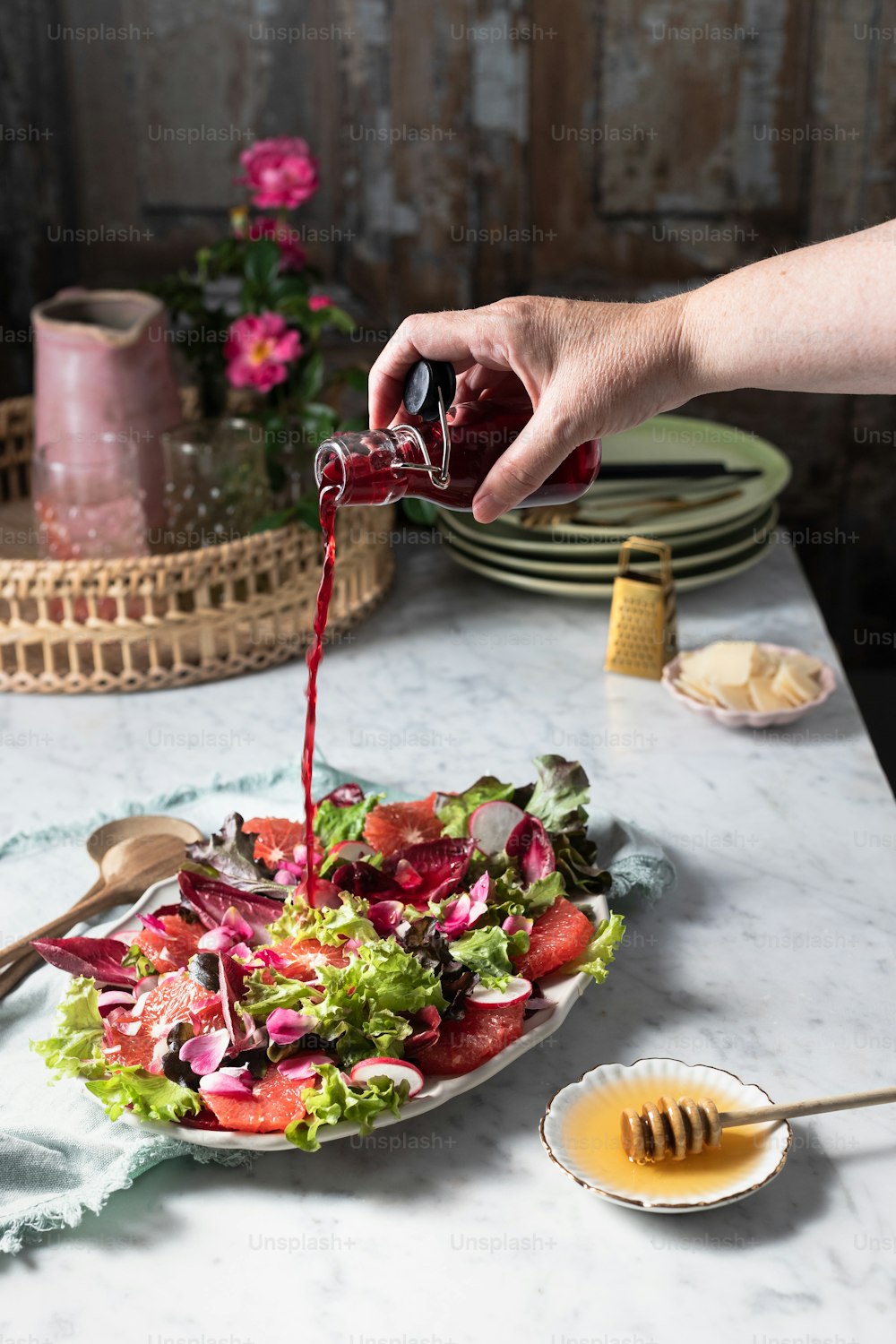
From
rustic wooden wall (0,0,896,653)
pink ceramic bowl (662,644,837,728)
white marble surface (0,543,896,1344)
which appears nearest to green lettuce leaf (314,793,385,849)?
white marble surface (0,543,896,1344)

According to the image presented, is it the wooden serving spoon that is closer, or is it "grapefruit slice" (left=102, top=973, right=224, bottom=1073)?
"grapefruit slice" (left=102, top=973, right=224, bottom=1073)

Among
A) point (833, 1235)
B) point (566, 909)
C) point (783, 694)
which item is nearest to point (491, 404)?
point (566, 909)

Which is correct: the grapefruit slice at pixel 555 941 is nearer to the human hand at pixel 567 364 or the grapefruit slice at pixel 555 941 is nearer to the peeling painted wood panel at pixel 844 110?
the human hand at pixel 567 364

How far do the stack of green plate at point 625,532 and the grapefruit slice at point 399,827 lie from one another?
610 millimetres

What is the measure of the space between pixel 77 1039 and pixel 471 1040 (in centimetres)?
26

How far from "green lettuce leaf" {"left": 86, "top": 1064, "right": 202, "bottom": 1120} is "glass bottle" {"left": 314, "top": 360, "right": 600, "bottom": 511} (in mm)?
431

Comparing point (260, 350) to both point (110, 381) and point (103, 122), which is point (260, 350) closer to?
point (110, 381)

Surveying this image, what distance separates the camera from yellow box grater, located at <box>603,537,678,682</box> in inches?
60.9

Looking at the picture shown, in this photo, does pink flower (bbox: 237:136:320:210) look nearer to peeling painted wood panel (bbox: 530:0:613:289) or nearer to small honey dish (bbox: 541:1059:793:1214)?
peeling painted wood panel (bbox: 530:0:613:289)

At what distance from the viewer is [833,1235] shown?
2.65ft

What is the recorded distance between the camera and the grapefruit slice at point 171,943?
958 mm

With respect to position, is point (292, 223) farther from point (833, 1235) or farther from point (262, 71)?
point (833, 1235)

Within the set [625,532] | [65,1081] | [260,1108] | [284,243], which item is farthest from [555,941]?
[284,243]

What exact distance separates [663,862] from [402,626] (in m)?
0.68
